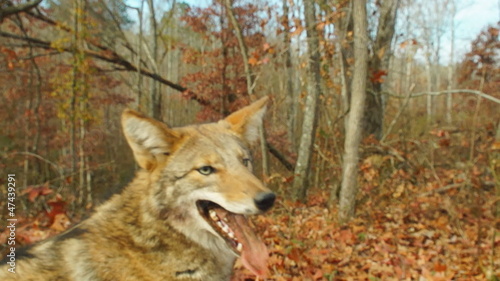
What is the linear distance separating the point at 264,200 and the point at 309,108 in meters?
7.81

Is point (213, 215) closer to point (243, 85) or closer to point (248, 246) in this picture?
point (248, 246)

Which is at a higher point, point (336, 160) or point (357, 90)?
point (357, 90)

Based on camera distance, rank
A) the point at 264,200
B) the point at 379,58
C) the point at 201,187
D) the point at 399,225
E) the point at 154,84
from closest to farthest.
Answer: the point at 264,200, the point at 201,187, the point at 399,225, the point at 379,58, the point at 154,84

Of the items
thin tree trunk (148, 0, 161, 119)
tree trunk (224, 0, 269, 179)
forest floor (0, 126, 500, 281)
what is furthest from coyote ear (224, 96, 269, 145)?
thin tree trunk (148, 0, 161, 119)

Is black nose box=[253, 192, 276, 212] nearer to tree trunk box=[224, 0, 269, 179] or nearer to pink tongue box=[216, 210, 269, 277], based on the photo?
pink tongue box=[216, 210, 269, 277]

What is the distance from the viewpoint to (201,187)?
273 centimetres

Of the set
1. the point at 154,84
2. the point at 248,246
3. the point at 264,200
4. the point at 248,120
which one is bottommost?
the point at 248,246

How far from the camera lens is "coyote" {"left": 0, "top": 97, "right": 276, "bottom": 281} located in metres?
2.44

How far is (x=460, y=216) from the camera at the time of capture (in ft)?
24.5

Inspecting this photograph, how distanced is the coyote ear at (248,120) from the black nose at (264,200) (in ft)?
2.94

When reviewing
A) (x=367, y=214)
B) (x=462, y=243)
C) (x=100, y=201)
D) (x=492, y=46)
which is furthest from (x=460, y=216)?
(x=492, y=46)

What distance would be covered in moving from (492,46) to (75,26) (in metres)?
23.0

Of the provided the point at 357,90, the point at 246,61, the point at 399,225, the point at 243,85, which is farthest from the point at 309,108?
the point at 243,85

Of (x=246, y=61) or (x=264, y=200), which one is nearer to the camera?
(x=264, y=200)
